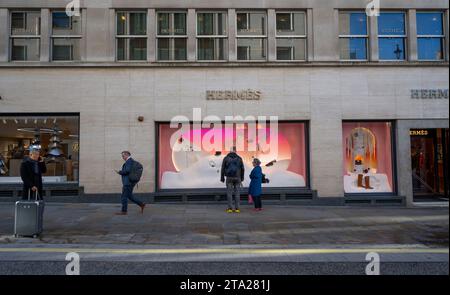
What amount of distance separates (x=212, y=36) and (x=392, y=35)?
7.07m

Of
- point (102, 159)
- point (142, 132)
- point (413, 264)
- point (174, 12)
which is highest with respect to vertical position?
point (174, 12)

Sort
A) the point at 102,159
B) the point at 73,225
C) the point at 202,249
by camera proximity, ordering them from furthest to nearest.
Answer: the point at 102,159 < the point at 73,225 < the point at 202,249

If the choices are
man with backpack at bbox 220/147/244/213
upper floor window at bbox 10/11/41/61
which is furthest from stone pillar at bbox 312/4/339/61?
upper floor window at bbox 10/11/41/61

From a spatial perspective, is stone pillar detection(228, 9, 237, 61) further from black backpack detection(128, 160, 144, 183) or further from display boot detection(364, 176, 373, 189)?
display boot detection(364, 176, 373, 189)

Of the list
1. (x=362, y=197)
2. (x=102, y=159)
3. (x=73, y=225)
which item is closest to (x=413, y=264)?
(x=73, y=225)

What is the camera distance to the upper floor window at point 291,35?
15148mm

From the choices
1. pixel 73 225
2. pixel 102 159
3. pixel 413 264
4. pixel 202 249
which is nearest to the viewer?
pixel 413 264

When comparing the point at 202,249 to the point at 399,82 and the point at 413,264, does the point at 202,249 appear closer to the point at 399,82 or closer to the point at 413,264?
the point at 413,264

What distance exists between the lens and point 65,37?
584 inches

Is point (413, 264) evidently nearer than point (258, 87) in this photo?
Yes

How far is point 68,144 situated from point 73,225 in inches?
223

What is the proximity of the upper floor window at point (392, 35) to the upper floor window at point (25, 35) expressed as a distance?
43.4 ft

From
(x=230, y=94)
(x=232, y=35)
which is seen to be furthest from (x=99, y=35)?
(x=230, y=94)

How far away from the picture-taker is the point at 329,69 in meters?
14.8
